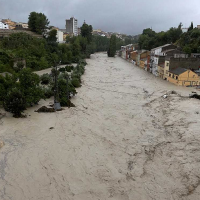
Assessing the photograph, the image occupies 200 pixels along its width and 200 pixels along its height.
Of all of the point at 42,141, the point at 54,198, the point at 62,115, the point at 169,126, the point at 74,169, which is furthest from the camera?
the point at 62,115

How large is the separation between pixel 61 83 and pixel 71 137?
28.5 ft

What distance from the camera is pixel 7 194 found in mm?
9305

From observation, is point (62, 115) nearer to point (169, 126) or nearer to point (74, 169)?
point (74, 169)

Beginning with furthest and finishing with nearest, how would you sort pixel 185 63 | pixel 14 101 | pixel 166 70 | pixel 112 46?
pixel 112 46 → pixel 166 70 → pixel 185 63 → pixel 14 101

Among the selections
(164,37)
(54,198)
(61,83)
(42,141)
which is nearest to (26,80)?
(61,83)

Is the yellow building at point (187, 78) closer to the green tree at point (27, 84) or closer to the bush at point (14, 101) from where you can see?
the green tree at point (27, 84)

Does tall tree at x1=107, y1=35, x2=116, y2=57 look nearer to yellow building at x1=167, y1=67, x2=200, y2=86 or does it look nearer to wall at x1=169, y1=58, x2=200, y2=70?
wall at x1=169, y1=58, x2=200, y2=70

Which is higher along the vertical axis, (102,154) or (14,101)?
(14,101)

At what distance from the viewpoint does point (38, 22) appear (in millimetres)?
56312

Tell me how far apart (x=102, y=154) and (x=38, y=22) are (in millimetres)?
52618

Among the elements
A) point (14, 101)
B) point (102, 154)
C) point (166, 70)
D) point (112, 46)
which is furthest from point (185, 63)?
point (112, 46)

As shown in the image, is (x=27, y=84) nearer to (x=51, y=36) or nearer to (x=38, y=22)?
(x=51, y=36)

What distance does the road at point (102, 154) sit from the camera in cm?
980

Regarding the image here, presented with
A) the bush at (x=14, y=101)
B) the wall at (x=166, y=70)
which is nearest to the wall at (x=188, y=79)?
the wall at (x=166, y=70)
